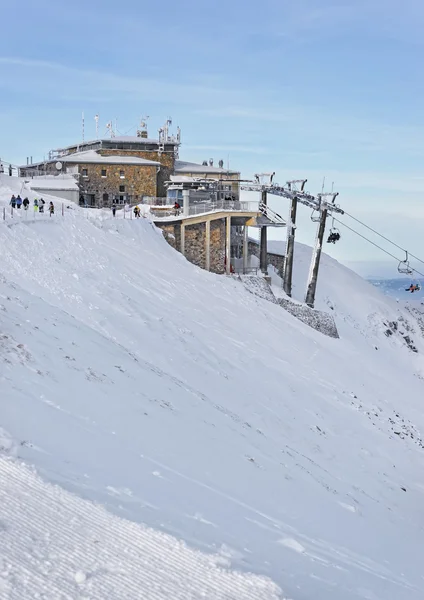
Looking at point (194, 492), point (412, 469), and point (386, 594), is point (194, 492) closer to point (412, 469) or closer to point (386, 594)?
point (386, 594)

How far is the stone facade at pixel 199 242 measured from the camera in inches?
1710

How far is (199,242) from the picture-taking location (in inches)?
1725

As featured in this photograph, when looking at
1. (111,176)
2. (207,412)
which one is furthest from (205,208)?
(207,412)

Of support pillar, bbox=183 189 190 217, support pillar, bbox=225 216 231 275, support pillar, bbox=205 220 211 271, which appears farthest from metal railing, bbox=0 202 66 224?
support pillar, bbox=225 216 231 275

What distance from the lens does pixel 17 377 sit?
15.1 metres

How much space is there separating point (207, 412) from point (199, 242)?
25286 mm

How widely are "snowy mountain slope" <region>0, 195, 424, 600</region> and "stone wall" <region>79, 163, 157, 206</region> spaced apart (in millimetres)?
19334

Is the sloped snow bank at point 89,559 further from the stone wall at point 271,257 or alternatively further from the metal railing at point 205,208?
the stone wall at point 271,257

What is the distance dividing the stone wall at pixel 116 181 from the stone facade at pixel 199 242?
690 inches

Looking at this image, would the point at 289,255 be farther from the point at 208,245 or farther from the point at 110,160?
the point at 110,160

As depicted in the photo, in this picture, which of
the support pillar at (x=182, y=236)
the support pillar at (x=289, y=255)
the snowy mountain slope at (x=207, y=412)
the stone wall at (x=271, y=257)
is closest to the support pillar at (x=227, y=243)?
the support pillar at (x=182, y=236)

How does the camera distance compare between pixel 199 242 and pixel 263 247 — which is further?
pixel 263 247

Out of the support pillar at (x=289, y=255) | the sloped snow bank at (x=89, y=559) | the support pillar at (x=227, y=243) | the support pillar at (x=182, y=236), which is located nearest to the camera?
the sloped snow bank at (x=89, y=559)

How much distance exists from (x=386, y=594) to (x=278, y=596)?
3.85 metres
